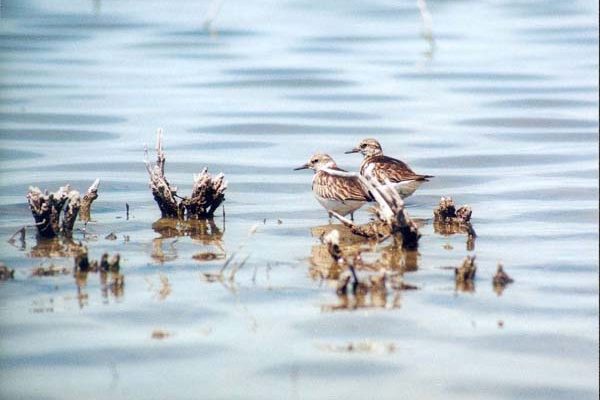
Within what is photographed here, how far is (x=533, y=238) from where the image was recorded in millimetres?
9055

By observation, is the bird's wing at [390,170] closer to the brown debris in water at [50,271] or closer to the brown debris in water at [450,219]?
the brown debris in water at [450,219]

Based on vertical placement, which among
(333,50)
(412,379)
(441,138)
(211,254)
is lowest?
(412,379)

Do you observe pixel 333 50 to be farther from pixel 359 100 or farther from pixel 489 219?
pixel 489 219

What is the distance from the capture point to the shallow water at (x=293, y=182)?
613 centimetres

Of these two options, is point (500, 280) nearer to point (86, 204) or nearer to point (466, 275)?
point (466, 275)

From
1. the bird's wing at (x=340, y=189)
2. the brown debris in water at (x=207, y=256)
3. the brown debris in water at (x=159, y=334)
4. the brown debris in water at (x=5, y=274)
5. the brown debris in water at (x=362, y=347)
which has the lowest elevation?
the brown debris in water at (x=362, y=347)

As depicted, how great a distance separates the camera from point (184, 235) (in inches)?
356

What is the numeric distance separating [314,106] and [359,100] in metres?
0.68

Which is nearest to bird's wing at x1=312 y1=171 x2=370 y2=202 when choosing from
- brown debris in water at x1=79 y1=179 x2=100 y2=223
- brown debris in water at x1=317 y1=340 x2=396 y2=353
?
brown debris in water at x1=79 y1=179 x2=100 y2=223

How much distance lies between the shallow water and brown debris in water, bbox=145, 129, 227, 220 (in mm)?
192

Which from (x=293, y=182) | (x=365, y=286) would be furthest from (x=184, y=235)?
(x=293, y=182)

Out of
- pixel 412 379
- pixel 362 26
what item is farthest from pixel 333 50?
pixel 412 379

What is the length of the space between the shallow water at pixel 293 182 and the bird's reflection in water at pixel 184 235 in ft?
0.13

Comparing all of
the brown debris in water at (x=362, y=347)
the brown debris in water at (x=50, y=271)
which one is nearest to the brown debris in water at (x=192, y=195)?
the brown debris in water at (x=50, y=271)
